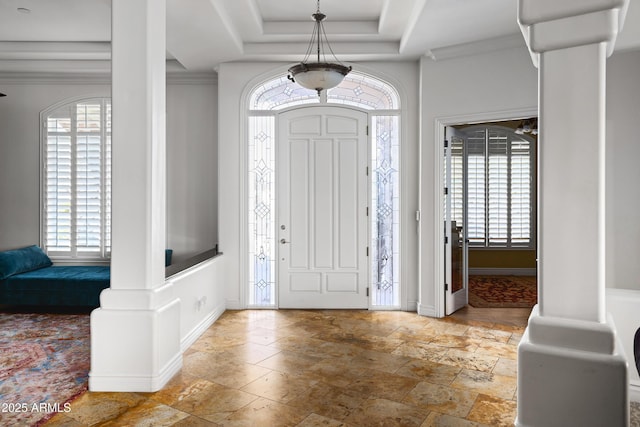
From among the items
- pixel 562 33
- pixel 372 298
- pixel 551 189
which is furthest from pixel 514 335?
pixel 562 33

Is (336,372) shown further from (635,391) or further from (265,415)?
(635,391)

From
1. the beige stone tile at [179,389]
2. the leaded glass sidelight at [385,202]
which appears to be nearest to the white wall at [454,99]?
the leaded glass sidelight at [385,202]

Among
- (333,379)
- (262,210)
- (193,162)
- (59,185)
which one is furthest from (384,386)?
(59,185)

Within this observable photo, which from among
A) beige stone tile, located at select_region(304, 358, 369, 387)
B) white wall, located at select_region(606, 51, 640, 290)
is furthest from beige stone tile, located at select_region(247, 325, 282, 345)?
white wall, located at select_region(606, 51, 640, 290)

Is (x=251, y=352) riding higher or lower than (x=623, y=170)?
lower

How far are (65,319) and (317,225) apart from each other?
10.5 ft

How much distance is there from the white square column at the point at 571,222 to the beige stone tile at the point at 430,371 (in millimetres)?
1766

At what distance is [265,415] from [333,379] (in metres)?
0.75

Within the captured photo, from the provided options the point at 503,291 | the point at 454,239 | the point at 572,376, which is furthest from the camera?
the point at 503,291

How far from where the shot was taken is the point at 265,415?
2820 mm

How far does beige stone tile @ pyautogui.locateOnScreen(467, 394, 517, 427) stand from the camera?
9.06ft

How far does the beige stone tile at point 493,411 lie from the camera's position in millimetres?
2762

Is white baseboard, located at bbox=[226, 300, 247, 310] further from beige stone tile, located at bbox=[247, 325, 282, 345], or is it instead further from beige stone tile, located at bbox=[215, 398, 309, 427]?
beige stone tile, located at bbox=[215, 398, 309, 427]

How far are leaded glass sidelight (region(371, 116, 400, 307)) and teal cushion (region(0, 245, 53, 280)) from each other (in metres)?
4.40
